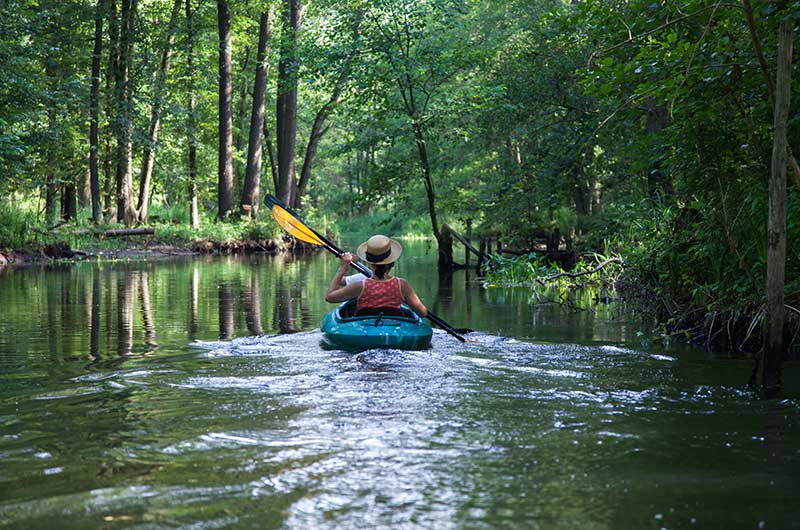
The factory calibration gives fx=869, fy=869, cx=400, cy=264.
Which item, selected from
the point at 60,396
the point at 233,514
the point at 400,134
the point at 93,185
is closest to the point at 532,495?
the point at 233,514

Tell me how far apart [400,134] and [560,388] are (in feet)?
46.2

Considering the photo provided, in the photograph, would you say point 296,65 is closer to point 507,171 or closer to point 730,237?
point 507,171

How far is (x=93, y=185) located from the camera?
27.4m

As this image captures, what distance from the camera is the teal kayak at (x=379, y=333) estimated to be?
8.18 meters

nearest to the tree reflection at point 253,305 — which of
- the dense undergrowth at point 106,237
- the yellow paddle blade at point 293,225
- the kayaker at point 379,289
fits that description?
the yellow paddle blade at point 293,225

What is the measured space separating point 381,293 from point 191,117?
25.2 metres

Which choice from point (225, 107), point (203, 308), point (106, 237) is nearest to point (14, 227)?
point (106, 237)

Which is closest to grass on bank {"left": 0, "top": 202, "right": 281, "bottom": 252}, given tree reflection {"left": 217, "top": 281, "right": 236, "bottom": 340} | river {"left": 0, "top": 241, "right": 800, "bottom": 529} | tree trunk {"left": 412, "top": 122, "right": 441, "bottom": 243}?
tree reflection {"left": 217, "top": 281, "right": 236, "bottom": 340}

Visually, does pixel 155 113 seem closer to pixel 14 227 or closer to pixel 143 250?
pixel 143 250

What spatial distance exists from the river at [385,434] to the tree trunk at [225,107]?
19.2m

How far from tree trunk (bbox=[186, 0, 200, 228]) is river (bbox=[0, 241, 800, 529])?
65.7ft

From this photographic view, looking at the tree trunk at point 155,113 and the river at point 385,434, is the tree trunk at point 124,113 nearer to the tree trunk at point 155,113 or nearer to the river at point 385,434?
the tree trunk at point 155,113

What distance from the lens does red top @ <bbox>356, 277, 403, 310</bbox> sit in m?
8.67

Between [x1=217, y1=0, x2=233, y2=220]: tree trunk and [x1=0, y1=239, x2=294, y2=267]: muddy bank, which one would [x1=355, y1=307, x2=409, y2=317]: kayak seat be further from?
[x1=217, y1=0, x2=233, y2=220]: tree trunk
